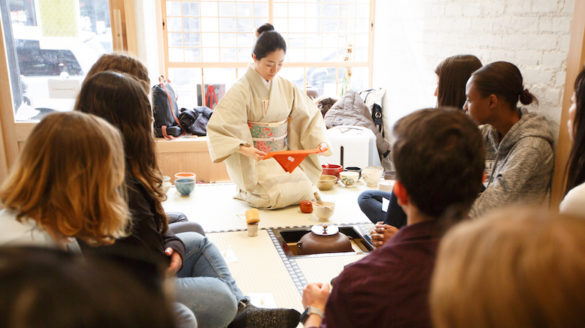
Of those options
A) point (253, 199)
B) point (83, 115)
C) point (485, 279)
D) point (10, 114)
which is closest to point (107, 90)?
point (83, 115)

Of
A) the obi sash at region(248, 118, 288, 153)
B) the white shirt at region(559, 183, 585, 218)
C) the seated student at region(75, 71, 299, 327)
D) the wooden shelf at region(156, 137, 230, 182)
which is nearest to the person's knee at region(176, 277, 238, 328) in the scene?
the seated student at region(75, 71, 299, 327)

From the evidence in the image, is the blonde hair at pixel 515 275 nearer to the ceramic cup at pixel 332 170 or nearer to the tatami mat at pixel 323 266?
the tatami mat at pixel 323 266

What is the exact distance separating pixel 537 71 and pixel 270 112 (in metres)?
1.51

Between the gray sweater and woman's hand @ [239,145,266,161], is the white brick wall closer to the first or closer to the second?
the gray sweater

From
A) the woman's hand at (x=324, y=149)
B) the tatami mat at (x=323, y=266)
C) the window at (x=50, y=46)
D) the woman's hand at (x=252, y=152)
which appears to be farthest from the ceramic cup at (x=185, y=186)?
the window at (x=50, y=46)

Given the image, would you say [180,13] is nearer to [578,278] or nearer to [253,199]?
[253,199]

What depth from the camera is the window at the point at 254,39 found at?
15.6 ft

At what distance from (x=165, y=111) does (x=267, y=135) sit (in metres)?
1.61

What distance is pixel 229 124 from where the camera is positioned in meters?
2.84

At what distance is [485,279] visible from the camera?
1.59 ft

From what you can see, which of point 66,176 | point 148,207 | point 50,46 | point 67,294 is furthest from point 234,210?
point 50,46

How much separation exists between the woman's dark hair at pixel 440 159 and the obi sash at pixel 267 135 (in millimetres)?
2044

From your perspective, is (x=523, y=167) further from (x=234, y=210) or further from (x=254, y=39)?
(x=254, y=39)

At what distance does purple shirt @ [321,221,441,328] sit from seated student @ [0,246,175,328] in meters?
0.57
